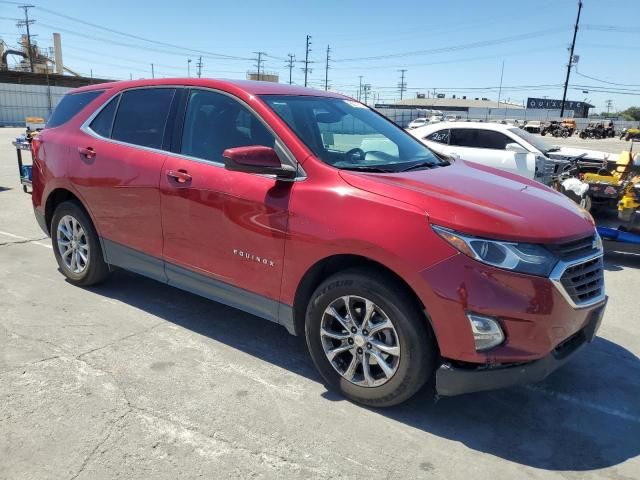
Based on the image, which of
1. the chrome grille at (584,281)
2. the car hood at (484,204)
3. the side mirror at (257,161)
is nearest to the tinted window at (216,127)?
the side mirror at (257,161)

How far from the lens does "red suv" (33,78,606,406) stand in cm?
276

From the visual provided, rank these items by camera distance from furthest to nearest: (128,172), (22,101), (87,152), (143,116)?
(22,101)
(87,152)
(143,116)
(128,172)

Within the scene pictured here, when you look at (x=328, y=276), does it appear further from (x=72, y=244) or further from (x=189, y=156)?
(x=72, y=244)

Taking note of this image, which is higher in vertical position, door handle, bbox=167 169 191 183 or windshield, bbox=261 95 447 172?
windshield, bbox=261 95 447 172

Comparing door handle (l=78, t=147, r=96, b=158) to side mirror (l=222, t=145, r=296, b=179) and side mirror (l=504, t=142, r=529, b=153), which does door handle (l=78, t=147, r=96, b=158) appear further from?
side mirror (l=504, t=142, r=529, b=153)

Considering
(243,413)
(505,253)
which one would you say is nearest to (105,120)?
(243,413)

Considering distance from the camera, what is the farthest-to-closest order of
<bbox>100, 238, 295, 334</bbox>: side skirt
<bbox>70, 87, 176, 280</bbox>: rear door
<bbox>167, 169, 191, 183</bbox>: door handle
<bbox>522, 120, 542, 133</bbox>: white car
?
<bbox>522, 120, 542, 133</bbox>: white car < <bbox>70, 87, 176, 280</bbox>: rear door < <bbox>167, 169, 191, 183</bbox>: door handle < <bbox>100, 238, 295, 334</bbox>: side skirt

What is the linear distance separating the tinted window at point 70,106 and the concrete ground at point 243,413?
1752 millimetres

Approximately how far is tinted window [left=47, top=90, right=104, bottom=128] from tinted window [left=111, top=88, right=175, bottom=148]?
51cm

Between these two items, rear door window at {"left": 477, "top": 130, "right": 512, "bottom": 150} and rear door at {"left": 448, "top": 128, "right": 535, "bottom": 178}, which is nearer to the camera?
rear door at {"left": 448, "top": 128, "right": 535, "bottom": 178}

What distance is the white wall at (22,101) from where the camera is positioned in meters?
33.1

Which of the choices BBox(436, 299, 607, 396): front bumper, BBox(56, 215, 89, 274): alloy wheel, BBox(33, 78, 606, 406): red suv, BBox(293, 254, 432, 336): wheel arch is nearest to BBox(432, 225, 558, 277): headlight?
BBox(33, 78, 606, 406): red suv

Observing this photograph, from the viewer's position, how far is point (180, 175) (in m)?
3.82

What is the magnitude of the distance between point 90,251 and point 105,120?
1.15 m
